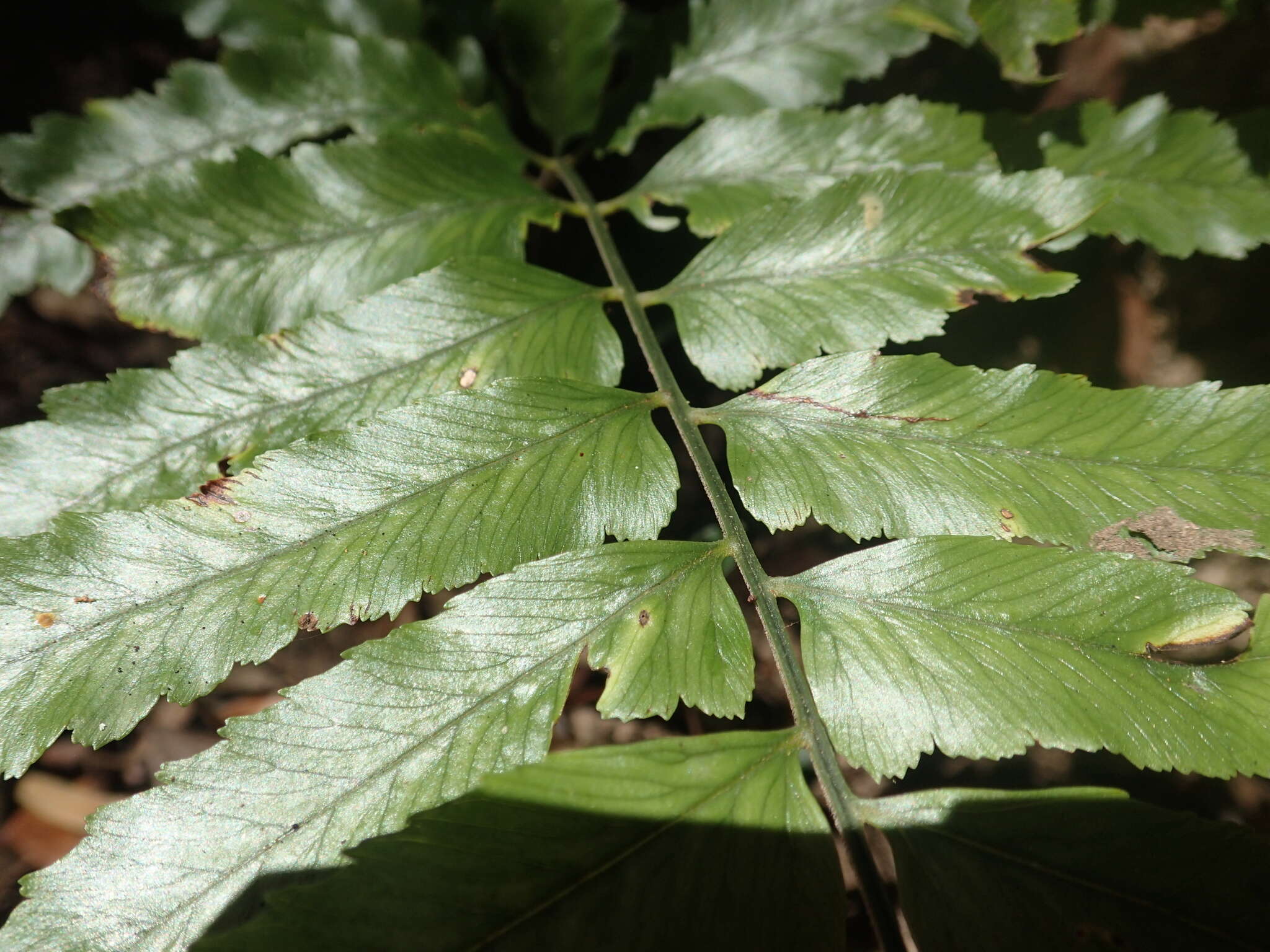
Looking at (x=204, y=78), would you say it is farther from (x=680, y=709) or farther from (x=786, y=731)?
(x=680, y=709)

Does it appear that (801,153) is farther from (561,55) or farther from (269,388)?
(269,388)

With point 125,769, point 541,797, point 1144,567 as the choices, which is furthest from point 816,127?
point 125,769

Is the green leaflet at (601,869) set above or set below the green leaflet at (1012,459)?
below

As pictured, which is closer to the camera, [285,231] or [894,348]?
[285,231]

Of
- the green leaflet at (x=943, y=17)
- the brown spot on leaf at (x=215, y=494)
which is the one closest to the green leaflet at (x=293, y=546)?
the brown spot on leaf at (x=215, y=494)

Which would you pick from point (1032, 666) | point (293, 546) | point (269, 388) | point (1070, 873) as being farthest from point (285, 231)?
point (1070, 873)

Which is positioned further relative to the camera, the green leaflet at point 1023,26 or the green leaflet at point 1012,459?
the green leaflet at point 1023,26

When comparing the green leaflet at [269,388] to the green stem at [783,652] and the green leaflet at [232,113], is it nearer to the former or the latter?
the green stem at [783,652]
